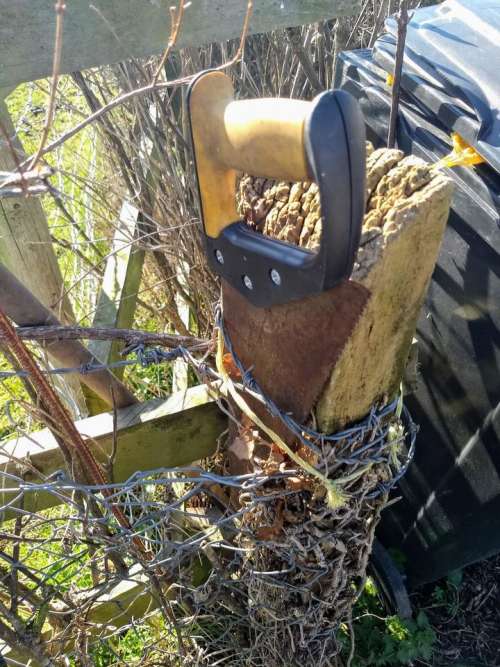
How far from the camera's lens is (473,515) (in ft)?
6.49

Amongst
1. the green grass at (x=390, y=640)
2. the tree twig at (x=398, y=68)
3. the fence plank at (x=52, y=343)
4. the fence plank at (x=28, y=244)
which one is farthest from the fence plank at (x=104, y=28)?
the green grass at (x=390, y=640)

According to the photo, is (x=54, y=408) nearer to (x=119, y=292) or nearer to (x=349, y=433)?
(x=349, y=433)

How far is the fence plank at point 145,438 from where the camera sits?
1.44 m

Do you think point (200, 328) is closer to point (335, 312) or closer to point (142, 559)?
point (142, 559)

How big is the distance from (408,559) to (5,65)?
2.29m

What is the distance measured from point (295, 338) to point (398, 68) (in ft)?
3.43

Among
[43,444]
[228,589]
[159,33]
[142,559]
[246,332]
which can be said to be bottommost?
[228,589]

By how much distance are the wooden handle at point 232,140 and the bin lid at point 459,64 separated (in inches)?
34.9

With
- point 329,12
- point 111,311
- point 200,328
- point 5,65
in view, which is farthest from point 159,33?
point 200,328

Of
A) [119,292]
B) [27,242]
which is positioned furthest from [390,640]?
[27,242]

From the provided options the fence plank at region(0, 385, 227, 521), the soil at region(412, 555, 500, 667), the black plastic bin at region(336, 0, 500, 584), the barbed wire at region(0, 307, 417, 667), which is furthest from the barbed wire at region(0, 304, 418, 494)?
the soil at region(412, 555, 500, 667)

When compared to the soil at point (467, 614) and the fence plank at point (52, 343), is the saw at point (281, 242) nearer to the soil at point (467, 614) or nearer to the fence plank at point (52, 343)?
the fence plank at point (52, 343)

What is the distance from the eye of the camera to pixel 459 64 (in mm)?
1729

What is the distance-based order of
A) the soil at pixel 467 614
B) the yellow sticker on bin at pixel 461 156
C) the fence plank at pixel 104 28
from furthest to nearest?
the soil at pixel 467 614 < the fence plank at pixel 104 28 < the yellow sticker on bin at pixel 461 156
